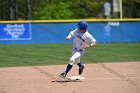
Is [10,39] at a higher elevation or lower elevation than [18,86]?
lower

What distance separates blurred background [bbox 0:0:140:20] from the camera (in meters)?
42.7

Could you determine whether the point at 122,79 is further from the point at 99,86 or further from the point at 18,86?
the point at 18,86

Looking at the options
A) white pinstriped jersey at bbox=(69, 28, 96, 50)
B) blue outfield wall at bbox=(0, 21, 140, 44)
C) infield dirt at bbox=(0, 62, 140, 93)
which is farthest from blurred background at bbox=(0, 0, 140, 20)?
white pinstriped jersey at bbox=(69, 28, 96, 50)

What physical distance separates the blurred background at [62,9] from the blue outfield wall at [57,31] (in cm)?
590

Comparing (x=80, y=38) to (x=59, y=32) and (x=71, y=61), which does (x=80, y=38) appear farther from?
(x=59, y=32)

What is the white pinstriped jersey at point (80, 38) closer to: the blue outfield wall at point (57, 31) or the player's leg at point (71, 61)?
the player's leg at point (71, 61)

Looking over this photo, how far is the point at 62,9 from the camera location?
4950cm

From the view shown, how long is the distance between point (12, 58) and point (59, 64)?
3.54 metres

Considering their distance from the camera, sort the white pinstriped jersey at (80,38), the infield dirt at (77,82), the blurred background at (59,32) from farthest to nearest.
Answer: the blurred background at (59,32) → the white pinstriped jersey at (80,38) → the infield dirt at (77,82)

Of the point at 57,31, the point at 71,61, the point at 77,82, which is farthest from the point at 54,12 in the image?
the point at 77,82

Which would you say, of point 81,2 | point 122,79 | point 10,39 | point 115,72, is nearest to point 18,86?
point 122,79

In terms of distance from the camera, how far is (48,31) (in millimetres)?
32094

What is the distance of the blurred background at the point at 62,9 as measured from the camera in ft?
140

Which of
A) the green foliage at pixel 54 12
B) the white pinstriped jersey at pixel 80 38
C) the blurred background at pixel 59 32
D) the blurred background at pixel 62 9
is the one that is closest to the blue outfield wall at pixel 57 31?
the blurred background at pixel 59 32
